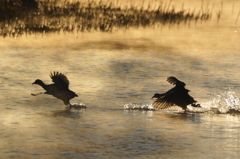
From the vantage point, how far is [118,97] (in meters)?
16.0

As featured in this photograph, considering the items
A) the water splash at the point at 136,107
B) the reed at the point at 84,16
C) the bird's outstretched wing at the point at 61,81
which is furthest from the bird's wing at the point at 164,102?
the reed at the point at 84,16

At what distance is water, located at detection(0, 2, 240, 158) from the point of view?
11.2 m

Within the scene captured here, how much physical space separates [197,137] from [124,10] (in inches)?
1039

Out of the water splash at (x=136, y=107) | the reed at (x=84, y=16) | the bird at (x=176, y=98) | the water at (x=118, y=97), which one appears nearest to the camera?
the water at (x=118, y=97)

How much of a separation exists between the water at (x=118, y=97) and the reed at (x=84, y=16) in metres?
2.05

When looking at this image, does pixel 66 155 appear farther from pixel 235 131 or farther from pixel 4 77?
pixel 4 77

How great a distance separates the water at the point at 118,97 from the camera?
11164 mm

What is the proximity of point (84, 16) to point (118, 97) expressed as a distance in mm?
19516

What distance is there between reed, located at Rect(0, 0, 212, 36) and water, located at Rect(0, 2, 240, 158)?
205 cm

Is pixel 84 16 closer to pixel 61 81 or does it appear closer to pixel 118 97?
pixel 118 97

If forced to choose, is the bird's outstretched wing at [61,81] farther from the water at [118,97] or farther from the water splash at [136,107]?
the water splash at [136,107]

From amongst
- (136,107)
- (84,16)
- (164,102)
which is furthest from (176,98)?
(84,16)

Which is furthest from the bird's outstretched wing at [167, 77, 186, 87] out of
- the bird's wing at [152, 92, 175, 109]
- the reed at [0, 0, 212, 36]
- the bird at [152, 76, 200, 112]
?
the reed at [0, 0, 212, 36]

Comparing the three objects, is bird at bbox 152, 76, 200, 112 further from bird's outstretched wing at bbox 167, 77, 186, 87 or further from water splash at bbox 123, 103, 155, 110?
water splash at bbox 123, 103, 155, 110
